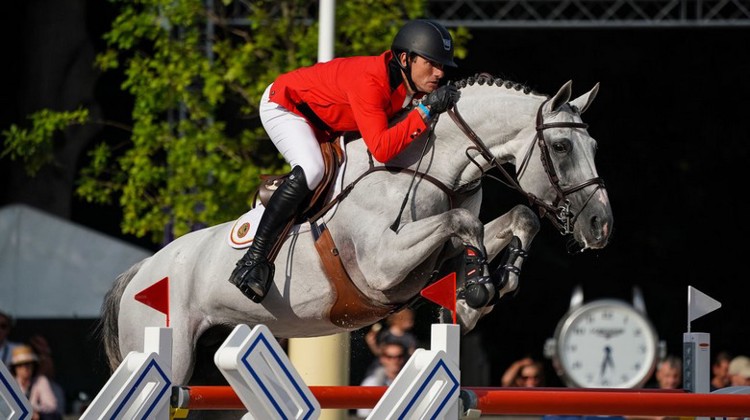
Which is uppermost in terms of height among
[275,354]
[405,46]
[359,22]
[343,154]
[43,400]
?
[359,22]

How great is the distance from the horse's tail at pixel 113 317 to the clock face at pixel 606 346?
3736 millimetres


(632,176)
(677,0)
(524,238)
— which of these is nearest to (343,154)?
(524,238)

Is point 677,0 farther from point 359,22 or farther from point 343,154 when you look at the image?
point 343,154

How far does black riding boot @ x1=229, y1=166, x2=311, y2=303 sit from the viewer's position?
5.13m

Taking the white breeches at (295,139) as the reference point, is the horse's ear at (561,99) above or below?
above

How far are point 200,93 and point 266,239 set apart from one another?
394cm

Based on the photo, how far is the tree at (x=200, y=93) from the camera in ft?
27.9

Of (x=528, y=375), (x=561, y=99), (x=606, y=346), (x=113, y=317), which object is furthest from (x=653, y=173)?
(x=561, y=99)

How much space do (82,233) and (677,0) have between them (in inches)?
224

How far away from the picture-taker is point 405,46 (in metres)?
5.01

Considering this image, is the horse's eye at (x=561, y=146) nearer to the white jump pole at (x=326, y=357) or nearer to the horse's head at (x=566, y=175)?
the horse's head at (x=566, y=175)

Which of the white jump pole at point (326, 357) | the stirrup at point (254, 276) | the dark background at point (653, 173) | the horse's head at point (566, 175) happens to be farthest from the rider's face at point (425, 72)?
the dark background at point (653, 173)

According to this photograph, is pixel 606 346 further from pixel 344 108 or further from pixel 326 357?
pixel 344 108

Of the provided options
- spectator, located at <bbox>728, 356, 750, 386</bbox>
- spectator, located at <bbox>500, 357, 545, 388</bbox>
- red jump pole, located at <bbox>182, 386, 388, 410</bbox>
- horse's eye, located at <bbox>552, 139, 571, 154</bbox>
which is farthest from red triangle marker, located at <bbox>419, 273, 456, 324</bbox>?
spectator, located at <bbox>500, 357, 545, 388</bbox>
